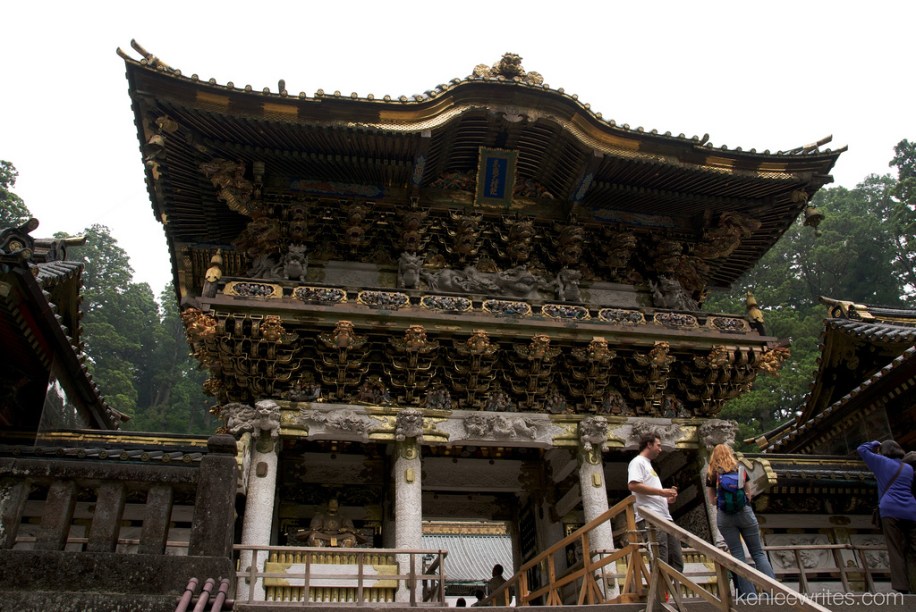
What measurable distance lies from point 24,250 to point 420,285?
255 inches

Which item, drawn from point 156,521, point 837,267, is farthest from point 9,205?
point 837,267

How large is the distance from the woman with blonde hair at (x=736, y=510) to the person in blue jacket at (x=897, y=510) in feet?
6.73

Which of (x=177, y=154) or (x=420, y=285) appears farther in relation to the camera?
(x=420, y=285)

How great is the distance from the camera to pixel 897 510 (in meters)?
7.52

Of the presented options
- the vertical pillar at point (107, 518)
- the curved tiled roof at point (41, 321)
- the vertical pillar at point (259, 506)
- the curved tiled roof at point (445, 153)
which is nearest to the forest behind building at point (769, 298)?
the curved tiled roof at point (445, 153)

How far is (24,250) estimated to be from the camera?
23.1ft

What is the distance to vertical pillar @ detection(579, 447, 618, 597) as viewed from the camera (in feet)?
34.2

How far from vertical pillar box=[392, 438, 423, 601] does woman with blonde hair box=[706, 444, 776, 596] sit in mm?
4354

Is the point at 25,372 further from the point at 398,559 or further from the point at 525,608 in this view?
the point at 525,608

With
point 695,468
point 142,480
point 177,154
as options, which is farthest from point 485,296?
point 142,480

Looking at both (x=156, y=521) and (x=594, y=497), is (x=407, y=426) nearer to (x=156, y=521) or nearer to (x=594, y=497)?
(x=594, y=497)

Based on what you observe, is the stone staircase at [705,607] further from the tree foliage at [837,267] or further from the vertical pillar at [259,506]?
the tree foliage at [837,267]

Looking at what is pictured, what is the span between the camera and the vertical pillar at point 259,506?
9.15m

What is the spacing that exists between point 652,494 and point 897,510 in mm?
3152
